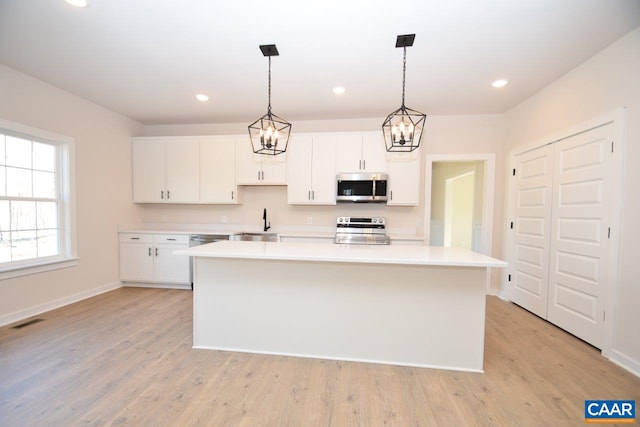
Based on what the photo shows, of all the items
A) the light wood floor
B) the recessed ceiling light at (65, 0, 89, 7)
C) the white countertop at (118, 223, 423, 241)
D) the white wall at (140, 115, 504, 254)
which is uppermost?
the recessed ceiling light at (65, 0, 89, 7)

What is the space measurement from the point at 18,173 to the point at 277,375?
11.7 ft

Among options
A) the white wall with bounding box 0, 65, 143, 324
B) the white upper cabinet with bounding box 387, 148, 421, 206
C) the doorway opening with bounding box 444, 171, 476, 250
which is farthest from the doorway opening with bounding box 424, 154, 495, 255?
the white wall with bounding box 0, 65, 143, 324

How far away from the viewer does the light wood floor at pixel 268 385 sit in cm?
157

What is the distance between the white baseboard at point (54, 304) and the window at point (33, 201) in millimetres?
483

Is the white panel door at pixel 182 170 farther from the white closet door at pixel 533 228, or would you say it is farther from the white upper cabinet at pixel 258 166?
the white closet door at pixel 533 228

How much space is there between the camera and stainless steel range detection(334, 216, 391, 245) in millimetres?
3830

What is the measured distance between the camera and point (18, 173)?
291 centimetres

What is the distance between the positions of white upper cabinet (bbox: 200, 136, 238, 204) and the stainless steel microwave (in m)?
1.68

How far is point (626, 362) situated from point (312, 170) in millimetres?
3643

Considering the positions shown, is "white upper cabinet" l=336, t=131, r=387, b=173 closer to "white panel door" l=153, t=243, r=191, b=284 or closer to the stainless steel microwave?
the stainless steel microwave

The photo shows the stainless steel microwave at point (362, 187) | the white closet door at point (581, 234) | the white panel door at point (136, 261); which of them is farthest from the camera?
the white panel door at point (136, 261)

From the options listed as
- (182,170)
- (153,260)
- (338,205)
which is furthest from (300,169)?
(153,260)

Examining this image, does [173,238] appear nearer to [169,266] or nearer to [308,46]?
[169,266]

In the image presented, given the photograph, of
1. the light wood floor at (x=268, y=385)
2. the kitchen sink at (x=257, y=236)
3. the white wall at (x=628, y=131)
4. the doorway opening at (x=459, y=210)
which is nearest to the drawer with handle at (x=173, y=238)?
the kitchen sink at (x=257, y=236)
